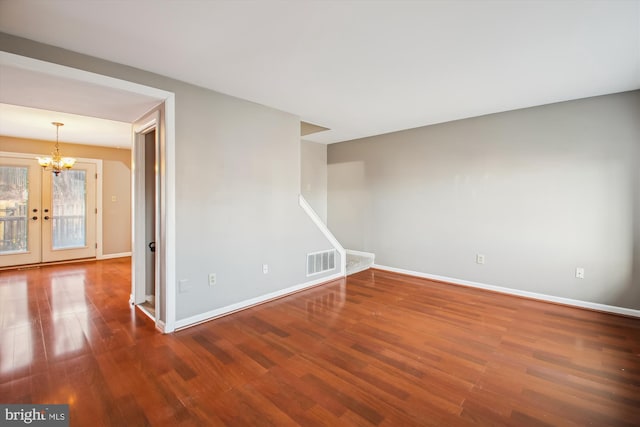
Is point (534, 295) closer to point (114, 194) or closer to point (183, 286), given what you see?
point (183, 286)

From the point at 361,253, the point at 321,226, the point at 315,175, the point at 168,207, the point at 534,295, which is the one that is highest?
the point at 315,175

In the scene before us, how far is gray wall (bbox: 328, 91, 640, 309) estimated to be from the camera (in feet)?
11.1

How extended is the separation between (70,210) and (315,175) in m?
5.29

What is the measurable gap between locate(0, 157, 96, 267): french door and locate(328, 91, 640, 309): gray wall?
6148mm

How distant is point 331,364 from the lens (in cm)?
235

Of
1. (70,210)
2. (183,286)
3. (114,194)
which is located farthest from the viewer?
(114,194)

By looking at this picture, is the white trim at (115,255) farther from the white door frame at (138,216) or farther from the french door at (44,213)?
the white door frame at (138,216)

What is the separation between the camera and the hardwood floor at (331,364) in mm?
1822

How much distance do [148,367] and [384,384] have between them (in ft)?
6.14

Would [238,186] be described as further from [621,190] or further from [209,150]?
[621,190]

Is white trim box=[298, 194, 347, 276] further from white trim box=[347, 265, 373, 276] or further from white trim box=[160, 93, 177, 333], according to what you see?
white trim box=[160, 93, 177, 333]

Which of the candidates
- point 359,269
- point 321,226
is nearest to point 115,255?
point 321,226

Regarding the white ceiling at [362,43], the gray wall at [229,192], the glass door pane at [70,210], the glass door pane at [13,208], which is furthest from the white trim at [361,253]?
the glass door pane at [13,208]

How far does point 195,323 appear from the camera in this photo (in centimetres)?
310
